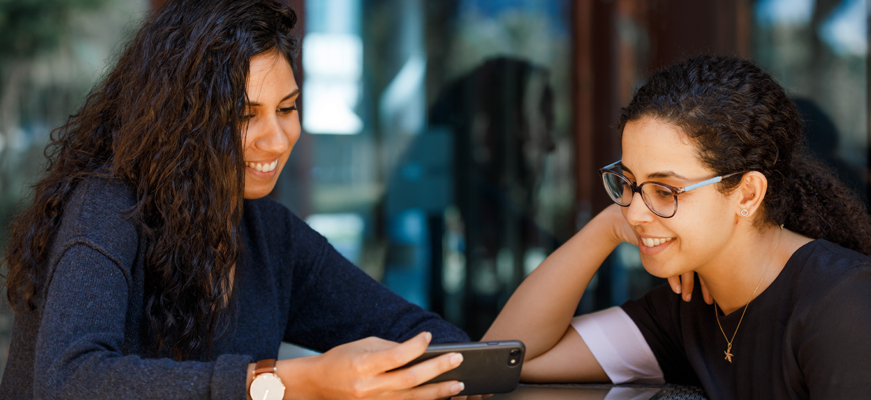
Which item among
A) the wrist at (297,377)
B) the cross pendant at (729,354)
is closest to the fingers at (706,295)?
the cross pendant at (729,354)

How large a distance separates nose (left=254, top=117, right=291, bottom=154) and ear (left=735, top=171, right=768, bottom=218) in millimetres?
930

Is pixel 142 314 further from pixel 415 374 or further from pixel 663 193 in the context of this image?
pixel 663 193

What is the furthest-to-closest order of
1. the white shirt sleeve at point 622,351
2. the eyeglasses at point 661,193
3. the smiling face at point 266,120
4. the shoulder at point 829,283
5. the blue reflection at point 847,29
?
the blue reflection at point 847,29, the white shirt sleeve at point 622,351, the smiling face at point 266,120, the eyeglasses at point 661,193, the shoulder at point 829,283

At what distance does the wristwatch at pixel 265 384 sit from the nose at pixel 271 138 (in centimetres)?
53

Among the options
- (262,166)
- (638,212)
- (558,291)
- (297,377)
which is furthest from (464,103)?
(297,377)

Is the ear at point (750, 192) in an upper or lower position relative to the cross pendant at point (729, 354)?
upper

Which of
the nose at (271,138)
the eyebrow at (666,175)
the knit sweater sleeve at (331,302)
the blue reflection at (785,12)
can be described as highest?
the blue reflection at (785,12)

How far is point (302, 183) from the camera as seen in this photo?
11.3ft

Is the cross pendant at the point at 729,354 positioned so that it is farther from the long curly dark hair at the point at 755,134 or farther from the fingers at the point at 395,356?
the fingers at the point at 395,356

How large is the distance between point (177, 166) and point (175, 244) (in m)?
0.15

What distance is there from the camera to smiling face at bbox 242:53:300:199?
1405 millimetres

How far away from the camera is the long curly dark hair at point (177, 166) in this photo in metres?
1.30

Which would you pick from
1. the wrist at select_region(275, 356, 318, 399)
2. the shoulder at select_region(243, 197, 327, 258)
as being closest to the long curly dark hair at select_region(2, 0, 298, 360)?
the shoulder at select_region(243, 197, 327, 258)

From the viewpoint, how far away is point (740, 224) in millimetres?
1352
